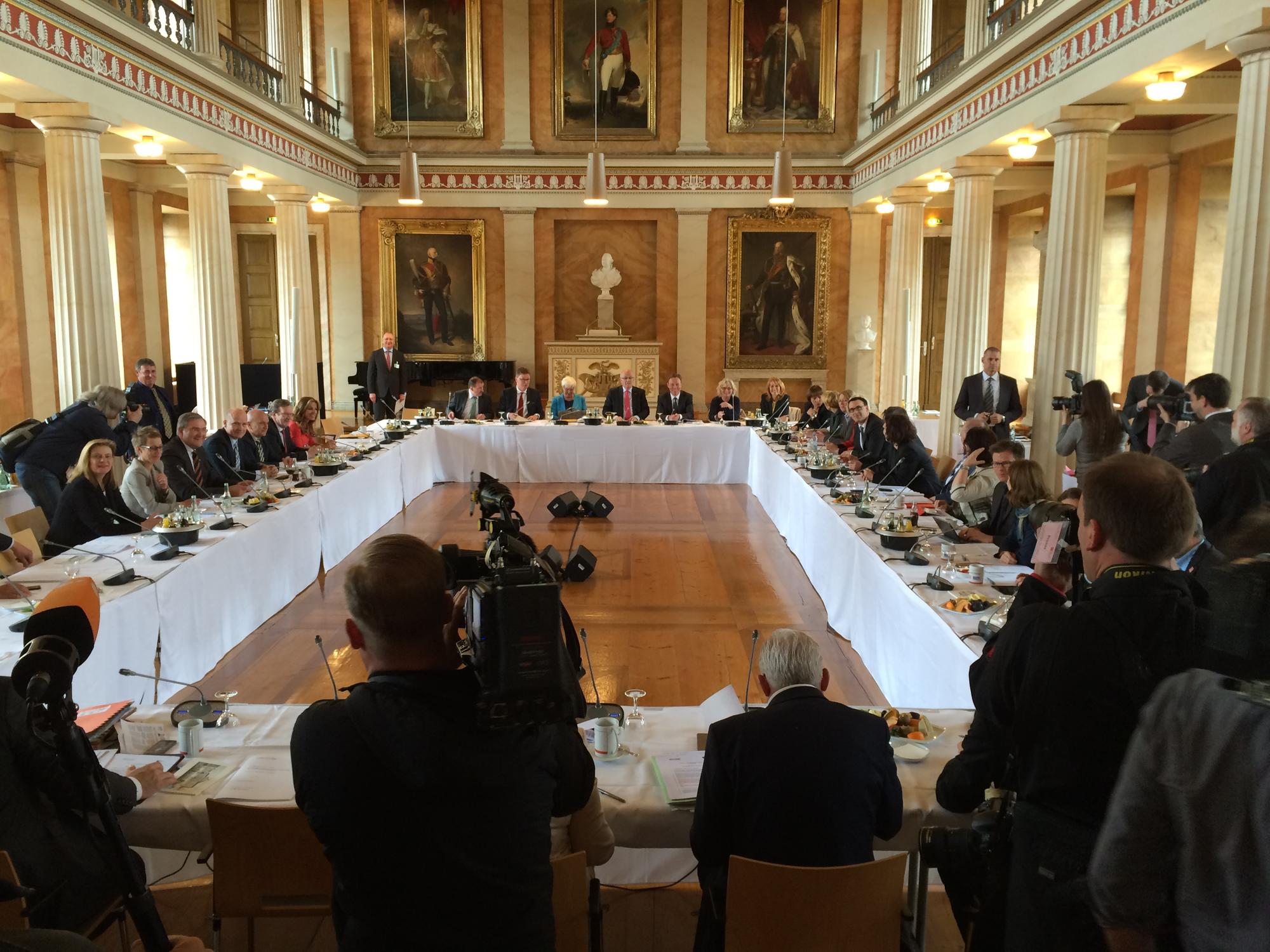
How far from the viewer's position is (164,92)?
29.1 ft

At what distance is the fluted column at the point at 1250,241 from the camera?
5523 mm

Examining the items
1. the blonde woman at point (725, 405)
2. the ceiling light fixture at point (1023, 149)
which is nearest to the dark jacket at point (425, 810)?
the ceiling light fixture at point (1023, 149)

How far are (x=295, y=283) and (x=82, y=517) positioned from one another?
8821 mm

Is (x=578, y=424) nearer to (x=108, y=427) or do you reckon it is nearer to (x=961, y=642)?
(x=108, y=427)

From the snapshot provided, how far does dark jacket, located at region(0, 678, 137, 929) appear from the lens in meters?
2.16

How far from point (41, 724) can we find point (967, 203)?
10.5 m

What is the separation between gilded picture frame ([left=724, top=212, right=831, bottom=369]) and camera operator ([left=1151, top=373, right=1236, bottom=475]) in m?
10.5

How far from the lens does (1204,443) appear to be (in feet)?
17.3

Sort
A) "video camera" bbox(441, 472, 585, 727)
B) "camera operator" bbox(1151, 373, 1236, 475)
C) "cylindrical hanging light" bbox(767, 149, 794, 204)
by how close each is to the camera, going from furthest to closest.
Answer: "cylindrical hanging light" bbox(767, 149, 794, 204) → "camera operator" bbox(1151, 373, 1236, 475) → "video camera" bbox(441, 472, 585, 727)

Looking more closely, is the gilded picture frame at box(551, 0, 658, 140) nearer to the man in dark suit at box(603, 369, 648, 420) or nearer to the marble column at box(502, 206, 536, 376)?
the marble column at box(502, 206, 536, 376)

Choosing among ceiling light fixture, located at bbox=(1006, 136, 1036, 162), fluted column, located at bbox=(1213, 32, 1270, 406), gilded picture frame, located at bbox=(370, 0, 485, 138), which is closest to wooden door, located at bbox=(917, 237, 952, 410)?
ceiling light fixture, located at bbox=(1006, 136, 1036, 162)

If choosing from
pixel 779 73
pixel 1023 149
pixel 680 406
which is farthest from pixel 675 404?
pixel 779 73

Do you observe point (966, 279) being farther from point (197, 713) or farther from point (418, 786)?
point (418, 786)

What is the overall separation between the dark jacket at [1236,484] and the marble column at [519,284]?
1216 centimetres
